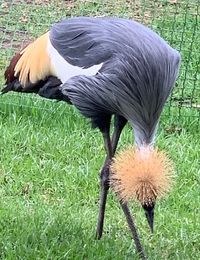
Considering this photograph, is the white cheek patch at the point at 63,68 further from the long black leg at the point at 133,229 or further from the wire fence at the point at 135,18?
the wire fence at the point at 135,18

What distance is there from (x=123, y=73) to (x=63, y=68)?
0.29 m

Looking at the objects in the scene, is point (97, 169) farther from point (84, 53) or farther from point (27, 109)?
point (84, 53)

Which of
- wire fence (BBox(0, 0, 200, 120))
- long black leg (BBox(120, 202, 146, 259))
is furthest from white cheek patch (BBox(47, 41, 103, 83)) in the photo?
wire fence (BBox(0, 0, 200, 120))

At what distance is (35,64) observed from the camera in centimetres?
339

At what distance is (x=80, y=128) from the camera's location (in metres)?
4.77

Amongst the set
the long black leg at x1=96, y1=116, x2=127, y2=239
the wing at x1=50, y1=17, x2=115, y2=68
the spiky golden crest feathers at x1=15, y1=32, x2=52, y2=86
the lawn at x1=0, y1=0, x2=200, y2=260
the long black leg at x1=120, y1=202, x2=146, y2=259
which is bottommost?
the lawn at x1=0, y1=0, x2=200, y2=260

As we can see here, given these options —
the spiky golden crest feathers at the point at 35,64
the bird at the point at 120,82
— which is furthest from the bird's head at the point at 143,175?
the spiky golden crest feathers at the point at 35,64

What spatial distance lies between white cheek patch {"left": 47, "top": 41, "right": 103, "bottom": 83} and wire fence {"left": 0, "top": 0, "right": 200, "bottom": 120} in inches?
62.4

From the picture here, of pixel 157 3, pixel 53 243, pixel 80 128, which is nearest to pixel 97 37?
pixel 53 243

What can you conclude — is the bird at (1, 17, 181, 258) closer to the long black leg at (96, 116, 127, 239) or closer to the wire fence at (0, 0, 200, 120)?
the long black leg at (96, 116, 127, 239)

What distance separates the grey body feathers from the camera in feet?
10.2

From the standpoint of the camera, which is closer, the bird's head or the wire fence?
the bird's head

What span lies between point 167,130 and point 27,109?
0.79 metres

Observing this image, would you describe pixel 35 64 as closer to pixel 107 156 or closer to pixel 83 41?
pixel 83 41
